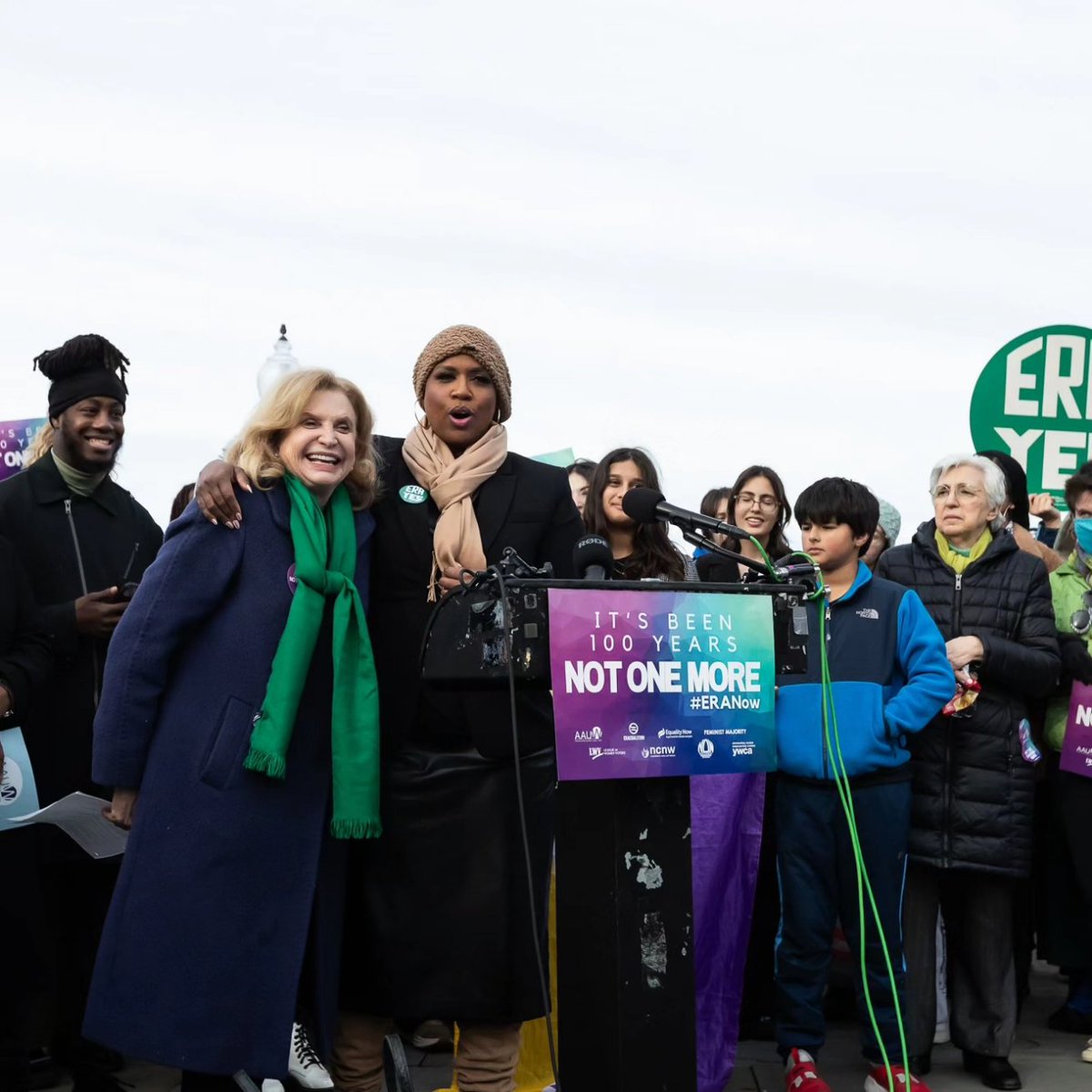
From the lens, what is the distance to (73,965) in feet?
17.9

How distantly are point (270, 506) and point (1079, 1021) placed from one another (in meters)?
4.42

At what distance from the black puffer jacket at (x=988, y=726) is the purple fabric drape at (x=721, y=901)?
2.41 ft

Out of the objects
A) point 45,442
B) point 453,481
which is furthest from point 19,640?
point 453,481

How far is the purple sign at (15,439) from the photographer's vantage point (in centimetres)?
788

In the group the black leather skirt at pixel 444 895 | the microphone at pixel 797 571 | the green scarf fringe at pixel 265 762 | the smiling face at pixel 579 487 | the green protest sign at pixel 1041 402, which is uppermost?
the green protest sign at pixel 1041 402

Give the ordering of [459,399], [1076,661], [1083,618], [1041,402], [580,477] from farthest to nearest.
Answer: [580,477]
[1041,402]
[1083,618]
[1076,661]
[459,399]

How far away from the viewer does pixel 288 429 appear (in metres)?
4.06

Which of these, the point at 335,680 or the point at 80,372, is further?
the point at 80,372

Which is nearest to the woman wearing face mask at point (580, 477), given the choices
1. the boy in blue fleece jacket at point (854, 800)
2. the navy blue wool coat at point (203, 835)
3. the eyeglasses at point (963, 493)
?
the eyeglasses at point (963, 493)

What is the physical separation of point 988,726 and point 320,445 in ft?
9.84

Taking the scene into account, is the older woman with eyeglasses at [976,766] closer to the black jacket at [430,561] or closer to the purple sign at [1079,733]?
the purple sign at [1079,733]

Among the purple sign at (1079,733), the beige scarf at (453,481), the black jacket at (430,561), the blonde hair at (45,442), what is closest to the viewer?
the black jacket at (430,561)

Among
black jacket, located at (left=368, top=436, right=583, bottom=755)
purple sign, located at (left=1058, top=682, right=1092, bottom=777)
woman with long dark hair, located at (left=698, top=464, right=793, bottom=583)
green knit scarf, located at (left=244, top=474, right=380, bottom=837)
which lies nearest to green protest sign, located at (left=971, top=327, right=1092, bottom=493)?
woman with long dark hair, located at (left=698, top=464, right=793, bottom=583)

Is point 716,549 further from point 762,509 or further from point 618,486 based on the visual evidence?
point 762,509
